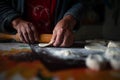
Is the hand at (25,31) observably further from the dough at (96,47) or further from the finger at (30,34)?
the dough at (96,47)

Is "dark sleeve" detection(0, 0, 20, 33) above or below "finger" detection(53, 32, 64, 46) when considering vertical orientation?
above

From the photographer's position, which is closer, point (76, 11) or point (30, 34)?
point (30, 34)

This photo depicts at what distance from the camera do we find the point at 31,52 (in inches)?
29.0

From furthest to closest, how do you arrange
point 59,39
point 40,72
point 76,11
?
point 76,11
point 59,39
point 40,72

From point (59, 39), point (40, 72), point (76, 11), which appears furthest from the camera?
point (76, 11)

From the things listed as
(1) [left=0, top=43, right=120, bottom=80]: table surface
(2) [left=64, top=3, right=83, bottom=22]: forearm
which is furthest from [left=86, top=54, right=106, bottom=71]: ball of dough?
(2) [left=64, top=3, right=83, bottom=22]: forearm

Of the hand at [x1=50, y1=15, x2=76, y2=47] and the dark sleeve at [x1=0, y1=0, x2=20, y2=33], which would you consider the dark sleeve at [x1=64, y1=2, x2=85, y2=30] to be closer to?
the hand at [x1=50, y1=15, x2=76, y2=47]

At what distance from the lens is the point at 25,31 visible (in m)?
0.83

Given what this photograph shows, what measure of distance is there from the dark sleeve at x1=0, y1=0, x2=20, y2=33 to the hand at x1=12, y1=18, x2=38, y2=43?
0.07 ft

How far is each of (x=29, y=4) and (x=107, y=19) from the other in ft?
4.31

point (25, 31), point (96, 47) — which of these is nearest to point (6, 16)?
point (25, 31)

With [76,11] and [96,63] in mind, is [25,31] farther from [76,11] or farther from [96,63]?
[96,63]

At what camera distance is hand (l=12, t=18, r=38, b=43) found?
835 mm

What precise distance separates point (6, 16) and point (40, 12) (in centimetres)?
17
